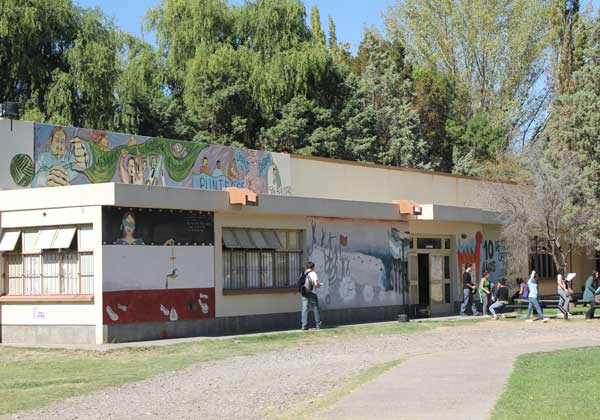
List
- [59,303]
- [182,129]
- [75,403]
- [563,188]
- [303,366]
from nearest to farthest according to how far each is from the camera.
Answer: [75,403], [303,366], [59,303], [563,188], [182,129]

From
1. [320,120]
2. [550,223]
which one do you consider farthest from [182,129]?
[550,223]

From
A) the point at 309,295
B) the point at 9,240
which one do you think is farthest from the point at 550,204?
Answer: the point at 9,240

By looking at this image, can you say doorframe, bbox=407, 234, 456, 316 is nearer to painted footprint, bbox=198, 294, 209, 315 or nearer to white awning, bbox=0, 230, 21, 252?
painted footprint, bbox=198, 294, 209, 315

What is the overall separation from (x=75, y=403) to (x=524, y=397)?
588cm

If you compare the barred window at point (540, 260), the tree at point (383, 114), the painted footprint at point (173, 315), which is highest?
the tree at point (383, 114)

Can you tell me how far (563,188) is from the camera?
101ft

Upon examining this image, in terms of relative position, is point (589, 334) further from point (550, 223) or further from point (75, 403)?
point (75, 403)

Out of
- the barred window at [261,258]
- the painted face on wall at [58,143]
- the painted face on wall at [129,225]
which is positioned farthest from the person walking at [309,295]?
the painted face on wall at [58,143]

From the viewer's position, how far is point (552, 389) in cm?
1203

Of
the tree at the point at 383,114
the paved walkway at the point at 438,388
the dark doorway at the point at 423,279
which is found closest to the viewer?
the paved walkway at the point at 438,388

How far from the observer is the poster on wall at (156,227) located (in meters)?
21.4

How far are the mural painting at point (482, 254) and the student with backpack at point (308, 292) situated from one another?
950 centimetres

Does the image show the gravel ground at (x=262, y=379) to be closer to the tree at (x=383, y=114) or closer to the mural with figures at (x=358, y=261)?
the mural with figures at (x=358, y=261)

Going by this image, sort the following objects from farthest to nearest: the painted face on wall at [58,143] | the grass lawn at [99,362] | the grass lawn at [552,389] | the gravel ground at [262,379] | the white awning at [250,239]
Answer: the white awning at [250,239] < the painted face on wall at [58,143] < the grass lawn at [99,362] < the gravel ground at [262,379] < the grass lawn at [552,389]
